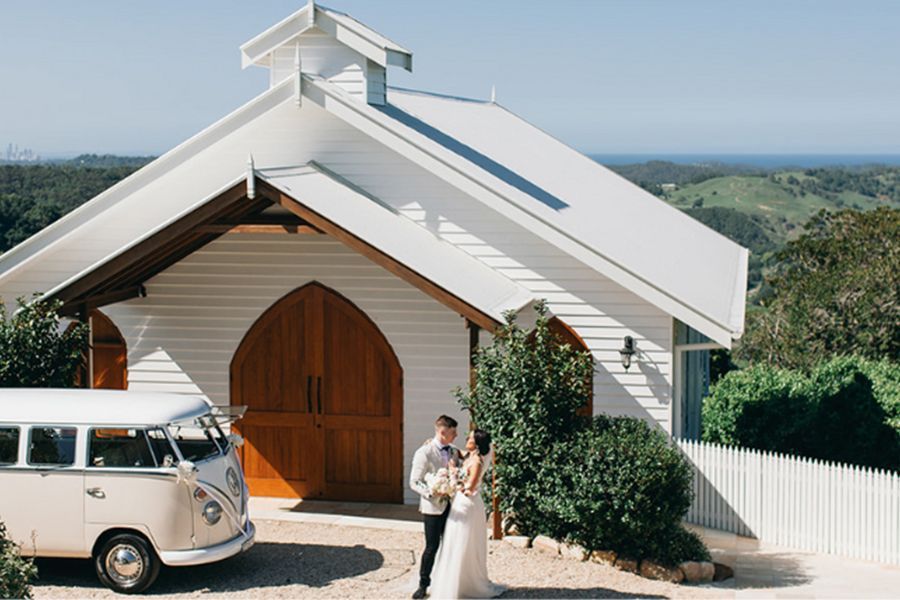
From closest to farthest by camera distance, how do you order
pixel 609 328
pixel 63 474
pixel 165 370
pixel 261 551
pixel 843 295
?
pixel 63 474 → pixel 261 551 → pixel 609 328 → pixel 165 370 → pixel 843 295

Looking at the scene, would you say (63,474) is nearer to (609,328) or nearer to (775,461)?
(609,328)

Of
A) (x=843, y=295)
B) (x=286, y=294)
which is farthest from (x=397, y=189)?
(x=843, y=295)

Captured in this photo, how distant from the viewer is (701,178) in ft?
608

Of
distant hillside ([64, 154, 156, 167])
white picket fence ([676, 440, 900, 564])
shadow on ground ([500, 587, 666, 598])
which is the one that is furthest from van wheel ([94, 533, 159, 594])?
distant hillside ([64, 154, 156, 167])

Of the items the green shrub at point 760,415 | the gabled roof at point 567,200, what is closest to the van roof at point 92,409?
the gabled roof at point 567,200

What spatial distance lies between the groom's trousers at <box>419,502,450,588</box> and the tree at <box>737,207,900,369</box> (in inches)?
986

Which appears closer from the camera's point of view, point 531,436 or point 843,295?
point 531,436

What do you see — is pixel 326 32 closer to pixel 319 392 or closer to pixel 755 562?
pixel 319 392

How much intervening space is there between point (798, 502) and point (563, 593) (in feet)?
17.1

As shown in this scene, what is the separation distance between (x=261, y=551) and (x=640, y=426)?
16.1 ft

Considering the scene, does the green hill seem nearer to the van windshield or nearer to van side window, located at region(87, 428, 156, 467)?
the van windshield

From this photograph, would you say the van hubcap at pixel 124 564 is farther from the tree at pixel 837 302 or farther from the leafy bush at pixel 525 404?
the tree at pixel 837 302

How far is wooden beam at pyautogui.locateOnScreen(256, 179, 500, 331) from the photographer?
51.9ft

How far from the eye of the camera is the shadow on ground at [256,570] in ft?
44.7
